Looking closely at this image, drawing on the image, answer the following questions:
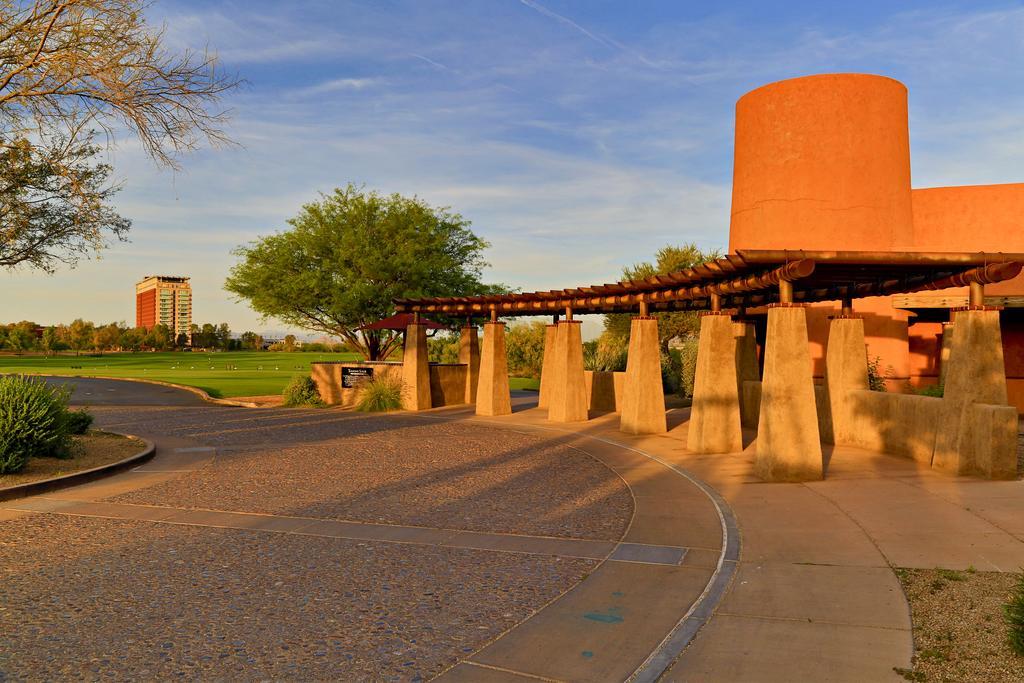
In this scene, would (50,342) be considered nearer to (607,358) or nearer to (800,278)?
A: (607,358)

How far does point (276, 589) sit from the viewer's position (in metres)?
7.45

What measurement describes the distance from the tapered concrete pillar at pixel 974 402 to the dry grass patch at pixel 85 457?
1620 cm

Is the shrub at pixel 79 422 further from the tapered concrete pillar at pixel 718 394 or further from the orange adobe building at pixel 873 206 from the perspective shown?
the orange adobe building at pixel 873 206

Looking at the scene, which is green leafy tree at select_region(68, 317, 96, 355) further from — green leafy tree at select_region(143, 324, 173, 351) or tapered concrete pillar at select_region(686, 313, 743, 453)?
tapered concrete pillar at select_region(686, 313, 743, 453)

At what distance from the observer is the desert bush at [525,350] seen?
2096 inches

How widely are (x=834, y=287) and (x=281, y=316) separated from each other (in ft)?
91.9

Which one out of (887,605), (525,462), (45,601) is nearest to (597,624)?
(887,605)

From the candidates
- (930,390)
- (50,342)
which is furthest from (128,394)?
(50,342)

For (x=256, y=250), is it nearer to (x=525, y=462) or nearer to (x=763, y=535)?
(x=525, y=462)

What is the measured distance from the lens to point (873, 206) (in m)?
23.6

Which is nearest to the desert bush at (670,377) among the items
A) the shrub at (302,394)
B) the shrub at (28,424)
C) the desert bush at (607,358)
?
the desert bush at (607,358)

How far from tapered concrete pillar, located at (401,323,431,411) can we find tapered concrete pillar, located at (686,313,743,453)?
47.9 ft

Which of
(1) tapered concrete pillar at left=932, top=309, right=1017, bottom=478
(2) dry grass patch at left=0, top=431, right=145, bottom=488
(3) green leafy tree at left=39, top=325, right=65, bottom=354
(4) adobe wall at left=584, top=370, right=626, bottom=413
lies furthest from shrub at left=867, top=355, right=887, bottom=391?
(3) green leafy tree at left=39, top=325, right=65, bottom=354

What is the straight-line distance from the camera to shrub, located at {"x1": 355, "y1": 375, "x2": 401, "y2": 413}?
96.6ft
